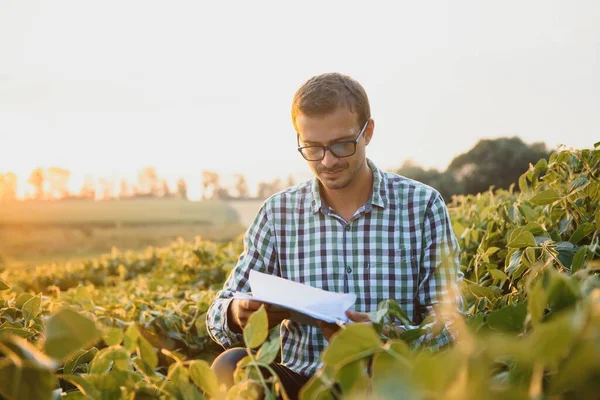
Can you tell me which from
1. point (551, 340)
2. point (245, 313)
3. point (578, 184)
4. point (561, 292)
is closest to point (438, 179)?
point (578, 184)

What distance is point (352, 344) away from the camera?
0.68 m

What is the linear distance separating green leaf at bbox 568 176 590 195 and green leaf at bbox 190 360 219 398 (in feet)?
4.70

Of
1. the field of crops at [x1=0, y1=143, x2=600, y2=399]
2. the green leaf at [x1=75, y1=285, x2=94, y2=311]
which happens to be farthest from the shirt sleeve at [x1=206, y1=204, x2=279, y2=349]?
the field of crops at [x1=0, y1=143, x2=600, y2=399]

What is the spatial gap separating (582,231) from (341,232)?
987 mm

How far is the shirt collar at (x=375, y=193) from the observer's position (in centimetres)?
243

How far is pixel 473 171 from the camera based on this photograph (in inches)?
356

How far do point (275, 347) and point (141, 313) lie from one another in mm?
2241

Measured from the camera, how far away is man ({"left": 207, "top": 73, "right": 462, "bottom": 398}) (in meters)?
2.29

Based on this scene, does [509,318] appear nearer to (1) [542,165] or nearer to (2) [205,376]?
(2) [205,376]

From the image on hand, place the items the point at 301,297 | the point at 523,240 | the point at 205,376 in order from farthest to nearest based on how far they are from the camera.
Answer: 1. the point at 301,297
2. the point at 523,240
3. the point at 205,376

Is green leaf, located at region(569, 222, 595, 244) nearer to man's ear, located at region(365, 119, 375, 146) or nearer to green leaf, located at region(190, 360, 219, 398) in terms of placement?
man's ear, located at region(365, 119, 375, 146)

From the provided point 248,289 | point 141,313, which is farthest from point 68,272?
point 248,289

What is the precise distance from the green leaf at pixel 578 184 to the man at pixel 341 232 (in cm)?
48

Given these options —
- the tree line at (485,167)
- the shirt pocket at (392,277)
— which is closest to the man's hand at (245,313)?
the shirt pocket at (392,277)
